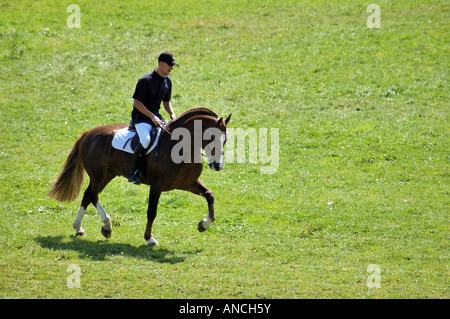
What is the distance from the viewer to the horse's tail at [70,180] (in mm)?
14039

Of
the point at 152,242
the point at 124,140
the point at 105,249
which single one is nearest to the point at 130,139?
the point at 124,140

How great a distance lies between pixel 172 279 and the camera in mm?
10766

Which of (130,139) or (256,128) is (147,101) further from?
(256,128)

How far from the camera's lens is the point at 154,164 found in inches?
502

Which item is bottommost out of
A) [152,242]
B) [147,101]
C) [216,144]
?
[152,242]

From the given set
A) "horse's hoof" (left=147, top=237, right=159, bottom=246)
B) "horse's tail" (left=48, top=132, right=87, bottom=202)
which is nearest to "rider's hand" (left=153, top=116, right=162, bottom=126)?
"horse's tail" (left=48, top=132, right=87, bottom=202)

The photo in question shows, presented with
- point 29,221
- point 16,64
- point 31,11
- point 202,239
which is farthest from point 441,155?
point 31,11

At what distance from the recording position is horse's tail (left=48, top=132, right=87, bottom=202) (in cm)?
1404

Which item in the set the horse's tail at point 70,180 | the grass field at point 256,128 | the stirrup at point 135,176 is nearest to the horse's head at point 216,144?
the stirrup at point 135,176

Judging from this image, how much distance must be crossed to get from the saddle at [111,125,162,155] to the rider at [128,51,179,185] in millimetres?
130

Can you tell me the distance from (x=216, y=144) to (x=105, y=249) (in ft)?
11.0

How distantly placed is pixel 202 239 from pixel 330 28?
1992cm

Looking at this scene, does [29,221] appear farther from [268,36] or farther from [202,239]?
[268,36]

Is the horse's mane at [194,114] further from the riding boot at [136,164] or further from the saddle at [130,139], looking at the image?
the riding boot at [136,164]
